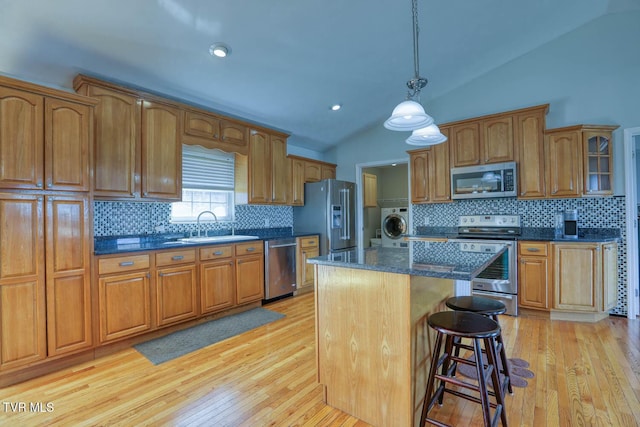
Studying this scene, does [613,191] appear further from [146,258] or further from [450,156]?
[146,258]

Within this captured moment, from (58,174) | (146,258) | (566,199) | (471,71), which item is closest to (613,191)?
(566,199)

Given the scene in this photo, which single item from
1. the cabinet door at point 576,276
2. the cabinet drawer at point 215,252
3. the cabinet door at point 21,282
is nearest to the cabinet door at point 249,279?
the cabinet drawer at point 215,252

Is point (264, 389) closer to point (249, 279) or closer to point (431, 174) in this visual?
point (249, 279)

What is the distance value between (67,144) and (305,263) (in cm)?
303

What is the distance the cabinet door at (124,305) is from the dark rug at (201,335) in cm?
21

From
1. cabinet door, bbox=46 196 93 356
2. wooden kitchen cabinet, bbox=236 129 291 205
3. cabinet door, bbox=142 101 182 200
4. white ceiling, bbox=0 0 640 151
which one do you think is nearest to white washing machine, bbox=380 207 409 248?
white ceiling, bbox=0 0 640 151

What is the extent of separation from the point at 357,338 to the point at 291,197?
327cm

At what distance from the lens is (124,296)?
2.60 m

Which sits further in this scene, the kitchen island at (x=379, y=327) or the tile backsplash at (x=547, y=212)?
the tile backsplash at (x=547, y=212)

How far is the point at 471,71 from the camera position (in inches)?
164

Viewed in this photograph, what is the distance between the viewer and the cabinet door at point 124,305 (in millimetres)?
2484

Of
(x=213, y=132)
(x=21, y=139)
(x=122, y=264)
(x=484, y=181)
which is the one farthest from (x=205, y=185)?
(x=484, y=181)

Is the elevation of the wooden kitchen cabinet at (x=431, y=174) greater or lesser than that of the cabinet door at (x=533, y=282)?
greater

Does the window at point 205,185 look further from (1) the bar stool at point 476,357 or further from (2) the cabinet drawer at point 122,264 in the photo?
(1) the bar stool at point 476,357
